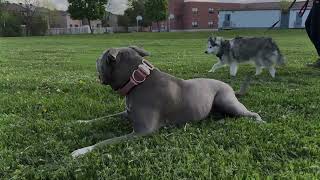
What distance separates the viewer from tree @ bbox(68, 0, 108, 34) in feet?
238

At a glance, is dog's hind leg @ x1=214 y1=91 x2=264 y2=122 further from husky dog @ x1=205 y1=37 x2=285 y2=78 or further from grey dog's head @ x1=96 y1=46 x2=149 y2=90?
husky dog @ x1=205 y1=37 x2=285 y2=78

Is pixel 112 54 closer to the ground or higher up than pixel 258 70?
higher up

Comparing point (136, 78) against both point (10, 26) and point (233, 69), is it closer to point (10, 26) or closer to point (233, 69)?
point (233, 69)

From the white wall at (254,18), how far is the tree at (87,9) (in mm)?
25161

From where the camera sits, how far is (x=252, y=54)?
11227mm

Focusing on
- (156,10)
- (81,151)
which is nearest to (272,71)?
(81,151)

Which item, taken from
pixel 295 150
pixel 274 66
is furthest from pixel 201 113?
pixel 274 66

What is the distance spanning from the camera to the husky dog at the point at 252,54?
10.9 m

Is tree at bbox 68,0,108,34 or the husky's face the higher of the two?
tree at bbox 68,0,108,34

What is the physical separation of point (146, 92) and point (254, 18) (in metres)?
83.9

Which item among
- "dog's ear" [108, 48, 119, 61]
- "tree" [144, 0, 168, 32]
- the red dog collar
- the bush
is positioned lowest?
the bush

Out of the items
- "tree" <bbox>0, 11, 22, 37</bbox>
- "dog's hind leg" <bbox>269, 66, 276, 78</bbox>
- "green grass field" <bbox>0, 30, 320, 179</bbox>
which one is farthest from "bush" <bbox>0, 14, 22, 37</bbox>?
"green grass field" <bbox>0, 30, 320, 179</bbox>

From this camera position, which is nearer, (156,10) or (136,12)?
(156,10)

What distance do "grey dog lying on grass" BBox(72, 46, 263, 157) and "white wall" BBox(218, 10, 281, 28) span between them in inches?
3226
